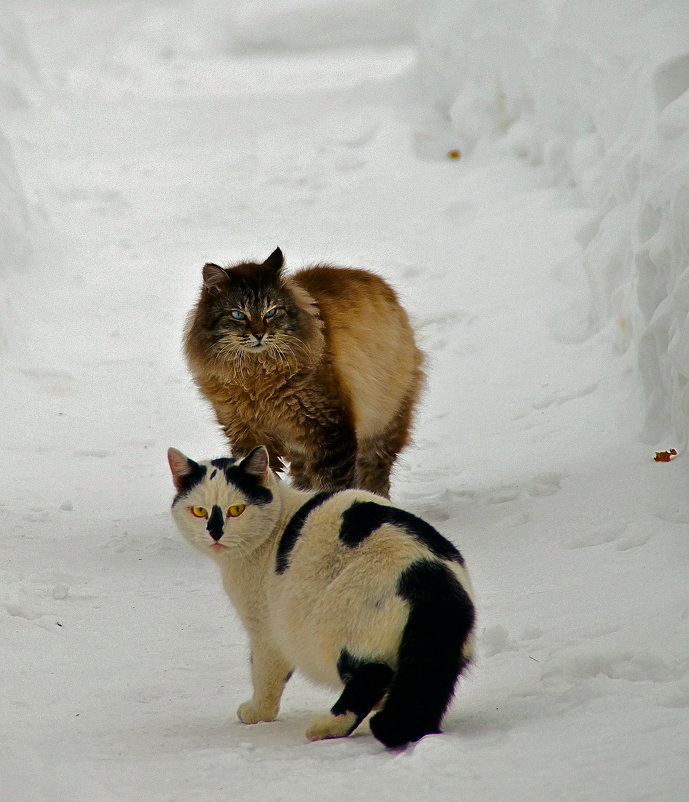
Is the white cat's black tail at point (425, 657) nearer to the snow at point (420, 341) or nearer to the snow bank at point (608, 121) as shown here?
the snow at point (420, 341)

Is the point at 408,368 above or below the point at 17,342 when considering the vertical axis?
above

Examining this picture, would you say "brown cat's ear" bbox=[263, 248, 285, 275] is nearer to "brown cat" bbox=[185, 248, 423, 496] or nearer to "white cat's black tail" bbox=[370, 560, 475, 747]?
"brown cat" bbox=[185, 248, 423, 496]

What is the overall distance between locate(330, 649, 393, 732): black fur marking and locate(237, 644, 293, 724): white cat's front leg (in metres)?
0.42

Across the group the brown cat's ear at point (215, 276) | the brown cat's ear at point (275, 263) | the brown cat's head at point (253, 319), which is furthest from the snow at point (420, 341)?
the brown cat's ear at point (275, 263)

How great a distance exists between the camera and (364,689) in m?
2.65

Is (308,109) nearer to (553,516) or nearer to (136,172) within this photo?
(136,172)

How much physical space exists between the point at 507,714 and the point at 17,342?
18.7 ft

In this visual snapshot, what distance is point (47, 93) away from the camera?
38.6 ft

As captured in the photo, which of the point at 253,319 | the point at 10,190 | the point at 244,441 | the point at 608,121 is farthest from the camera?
the point at 10,190

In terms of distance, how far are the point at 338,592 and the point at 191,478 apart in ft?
2.39

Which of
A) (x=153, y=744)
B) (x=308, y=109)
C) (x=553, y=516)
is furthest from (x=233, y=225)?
(x=153, y=744)

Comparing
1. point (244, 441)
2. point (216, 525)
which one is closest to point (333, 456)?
point (244, 441)

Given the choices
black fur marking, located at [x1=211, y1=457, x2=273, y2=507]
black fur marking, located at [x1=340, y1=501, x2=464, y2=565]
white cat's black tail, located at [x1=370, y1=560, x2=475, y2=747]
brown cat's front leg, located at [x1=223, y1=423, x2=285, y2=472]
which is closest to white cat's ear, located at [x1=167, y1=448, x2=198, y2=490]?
black fur marking, located at [x1=211, y1=457, x2=273, y2=507]

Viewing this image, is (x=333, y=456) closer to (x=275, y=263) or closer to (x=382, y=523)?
(x=275, y=263)
